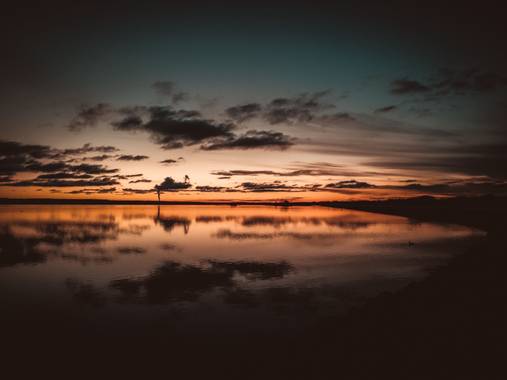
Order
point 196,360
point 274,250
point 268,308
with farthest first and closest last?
point 274,250 → point 268,308 → point 196,360

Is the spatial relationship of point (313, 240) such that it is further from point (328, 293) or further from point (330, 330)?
point (330, 330)

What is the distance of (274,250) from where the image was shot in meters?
35.1

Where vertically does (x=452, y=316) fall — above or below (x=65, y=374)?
above

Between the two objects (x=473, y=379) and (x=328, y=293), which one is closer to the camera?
(x=473, y=379)

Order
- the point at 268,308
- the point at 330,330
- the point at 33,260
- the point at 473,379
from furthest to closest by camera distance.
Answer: the point at 33,260 → the point at 268,308 → the point at 330,330 → the point at 473,379

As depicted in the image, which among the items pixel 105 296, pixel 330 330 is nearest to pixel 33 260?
pixel 105 296

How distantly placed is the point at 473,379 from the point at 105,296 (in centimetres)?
1586

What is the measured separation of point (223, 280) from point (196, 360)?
10564 mm

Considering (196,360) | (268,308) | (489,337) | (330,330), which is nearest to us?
(489,337)

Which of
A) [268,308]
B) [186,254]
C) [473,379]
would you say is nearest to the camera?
[473,379]

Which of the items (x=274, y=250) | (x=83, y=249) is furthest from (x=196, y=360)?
(x=83, y=249)

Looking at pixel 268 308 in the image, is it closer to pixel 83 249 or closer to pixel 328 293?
pixel 328 293

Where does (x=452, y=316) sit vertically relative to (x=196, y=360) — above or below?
above

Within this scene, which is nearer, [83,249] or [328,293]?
[328,293]
